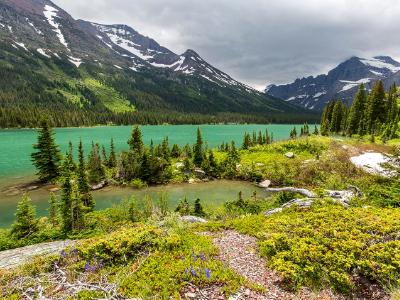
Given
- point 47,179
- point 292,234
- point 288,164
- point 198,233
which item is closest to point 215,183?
point 288,164

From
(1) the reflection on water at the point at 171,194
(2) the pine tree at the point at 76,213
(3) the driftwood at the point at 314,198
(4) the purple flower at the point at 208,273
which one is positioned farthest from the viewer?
(1) the reflection on water at the point at 171,194

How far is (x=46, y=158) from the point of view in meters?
52.2

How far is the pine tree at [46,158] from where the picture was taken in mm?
51312

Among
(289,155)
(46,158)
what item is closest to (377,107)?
(289,155)

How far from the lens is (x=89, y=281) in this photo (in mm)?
10172

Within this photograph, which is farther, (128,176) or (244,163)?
(244,163)

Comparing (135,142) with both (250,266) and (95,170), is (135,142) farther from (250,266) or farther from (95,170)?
(250,266)

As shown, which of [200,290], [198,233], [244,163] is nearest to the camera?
[200,290]

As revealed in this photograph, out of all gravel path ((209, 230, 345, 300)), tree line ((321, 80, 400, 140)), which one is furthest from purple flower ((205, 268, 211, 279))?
tree line ((321, 80, 400, 140))

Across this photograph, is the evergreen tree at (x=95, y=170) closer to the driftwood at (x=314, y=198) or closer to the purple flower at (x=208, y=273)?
the driftwood at (x=314, y=198)

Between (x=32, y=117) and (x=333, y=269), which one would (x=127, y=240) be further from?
(x=32, y=117)

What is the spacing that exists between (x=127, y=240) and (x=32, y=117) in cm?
19836

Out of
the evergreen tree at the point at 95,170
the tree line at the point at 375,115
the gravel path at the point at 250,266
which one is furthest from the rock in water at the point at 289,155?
the gravel path at the point at 250,266

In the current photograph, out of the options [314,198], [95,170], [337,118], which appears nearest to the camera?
[314,198]
